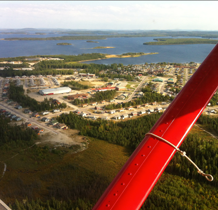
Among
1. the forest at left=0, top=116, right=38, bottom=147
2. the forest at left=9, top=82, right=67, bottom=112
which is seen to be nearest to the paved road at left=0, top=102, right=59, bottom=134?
the forest at left=9, top=82, right=67, bottom=112

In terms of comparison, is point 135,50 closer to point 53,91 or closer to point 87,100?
point 53,91

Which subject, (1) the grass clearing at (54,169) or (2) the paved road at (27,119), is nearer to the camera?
(1) the grass clearing at (54,169)

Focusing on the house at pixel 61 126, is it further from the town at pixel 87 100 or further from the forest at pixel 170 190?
the forest at pixel 170 190

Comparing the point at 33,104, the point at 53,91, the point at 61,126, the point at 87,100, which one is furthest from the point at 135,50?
the point at 61,126

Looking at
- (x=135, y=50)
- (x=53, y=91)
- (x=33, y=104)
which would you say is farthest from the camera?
(x=135, y=50)

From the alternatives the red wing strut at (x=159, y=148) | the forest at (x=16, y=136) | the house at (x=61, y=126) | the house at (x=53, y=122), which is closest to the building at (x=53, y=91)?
the house at (x=53, y=122)

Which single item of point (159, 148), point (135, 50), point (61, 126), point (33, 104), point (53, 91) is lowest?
point (61, 126)

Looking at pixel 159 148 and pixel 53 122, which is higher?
pixel 159 148

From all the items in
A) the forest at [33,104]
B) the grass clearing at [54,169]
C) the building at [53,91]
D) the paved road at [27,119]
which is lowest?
the paved road at [27,119]

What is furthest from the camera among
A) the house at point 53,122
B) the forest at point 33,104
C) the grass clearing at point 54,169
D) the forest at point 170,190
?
the forest at point 33,104
